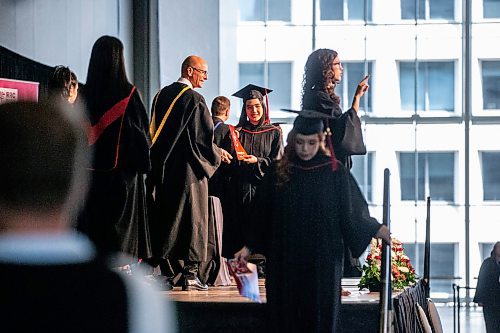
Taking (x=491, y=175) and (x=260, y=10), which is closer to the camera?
(x=260, y=10)

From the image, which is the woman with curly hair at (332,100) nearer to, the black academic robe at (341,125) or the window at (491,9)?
the black academic robe at (341,125)

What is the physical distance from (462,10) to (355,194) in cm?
1297

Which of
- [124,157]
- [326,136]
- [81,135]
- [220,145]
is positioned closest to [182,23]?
[220,145]

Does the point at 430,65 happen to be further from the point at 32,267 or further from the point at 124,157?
the point at 32,267

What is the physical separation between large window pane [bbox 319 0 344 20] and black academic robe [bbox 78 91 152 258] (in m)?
11.2

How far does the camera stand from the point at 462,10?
58.2 ft

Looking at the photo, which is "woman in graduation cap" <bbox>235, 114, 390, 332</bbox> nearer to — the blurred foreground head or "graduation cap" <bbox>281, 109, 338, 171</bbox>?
"graduation cap" <bbox>281, 109, 338, 171</bbox>

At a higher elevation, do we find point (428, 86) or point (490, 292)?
point (428, 86)

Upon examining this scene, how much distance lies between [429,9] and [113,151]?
39.6 ft

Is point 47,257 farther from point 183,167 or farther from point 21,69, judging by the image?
point 21,69

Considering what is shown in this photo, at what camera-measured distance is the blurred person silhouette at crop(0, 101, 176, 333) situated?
5.75 feet

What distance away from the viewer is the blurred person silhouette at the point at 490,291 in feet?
45.7

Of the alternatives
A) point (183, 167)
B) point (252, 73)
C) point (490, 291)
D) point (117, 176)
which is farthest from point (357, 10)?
point (117, 176)

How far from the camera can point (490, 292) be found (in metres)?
14.2
